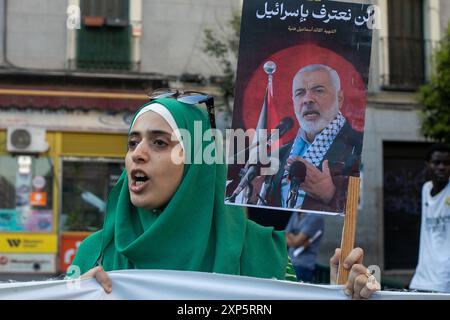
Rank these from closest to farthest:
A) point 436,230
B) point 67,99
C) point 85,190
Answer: point 436,230 → point 85,190 → point 67,99

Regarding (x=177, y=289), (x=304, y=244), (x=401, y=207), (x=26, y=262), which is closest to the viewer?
(x=177, y=289)

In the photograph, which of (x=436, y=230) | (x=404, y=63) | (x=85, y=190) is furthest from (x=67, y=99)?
(x=436, y=230)

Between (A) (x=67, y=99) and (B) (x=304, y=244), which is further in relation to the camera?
(A) (x=67, y=99)

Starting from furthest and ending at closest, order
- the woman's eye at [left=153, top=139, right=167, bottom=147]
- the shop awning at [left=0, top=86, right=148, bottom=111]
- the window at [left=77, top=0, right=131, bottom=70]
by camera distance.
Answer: the window at [left=77, top=0, right=131, bottom=70]
the shop awning at [left=0, top=86, right=148, bottom=111]
the woman's eye at [left=153, top=139, right=167, bottom=147]

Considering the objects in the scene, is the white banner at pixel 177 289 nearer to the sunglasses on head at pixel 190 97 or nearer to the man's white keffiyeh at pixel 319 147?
the man's white keffiyeh at pixel 319 147

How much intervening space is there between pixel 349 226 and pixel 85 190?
35.0ft

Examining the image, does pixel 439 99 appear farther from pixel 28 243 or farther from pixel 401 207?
pixel 28 243

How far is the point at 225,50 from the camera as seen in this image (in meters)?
12.1

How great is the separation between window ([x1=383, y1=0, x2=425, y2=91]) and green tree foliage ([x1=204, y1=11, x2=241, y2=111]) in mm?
3402

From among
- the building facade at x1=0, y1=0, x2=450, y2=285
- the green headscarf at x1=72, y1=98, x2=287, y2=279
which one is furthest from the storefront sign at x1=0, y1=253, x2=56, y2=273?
the green headscarf at x1=72, y1=98, x2=287, y2=279

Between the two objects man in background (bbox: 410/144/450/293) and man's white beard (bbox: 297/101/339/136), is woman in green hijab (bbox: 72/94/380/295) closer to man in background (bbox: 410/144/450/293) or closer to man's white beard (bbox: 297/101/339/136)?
man's white beard (bbox: 297/101/339/136)

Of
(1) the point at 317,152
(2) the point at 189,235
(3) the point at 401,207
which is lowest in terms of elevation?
(3) the point at 401,207

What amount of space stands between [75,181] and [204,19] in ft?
12.0

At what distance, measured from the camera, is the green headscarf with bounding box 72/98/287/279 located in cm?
244
